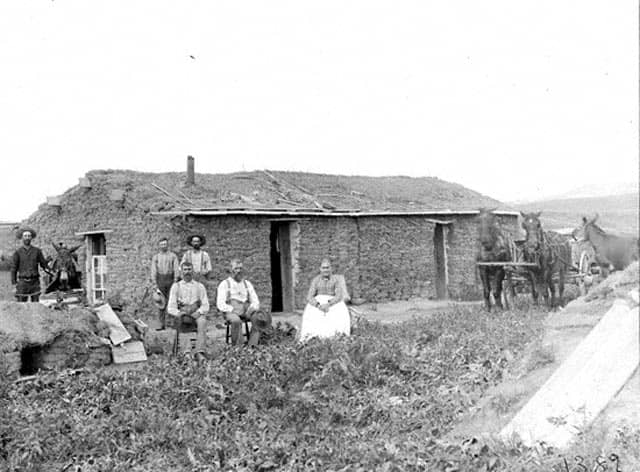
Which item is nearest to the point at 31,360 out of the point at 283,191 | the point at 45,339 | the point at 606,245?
the point at 45,339

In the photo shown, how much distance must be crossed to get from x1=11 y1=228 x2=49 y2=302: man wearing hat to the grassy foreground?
274 cm

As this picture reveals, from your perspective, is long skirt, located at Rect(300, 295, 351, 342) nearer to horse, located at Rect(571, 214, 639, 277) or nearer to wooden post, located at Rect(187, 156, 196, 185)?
wooden post, located at Rect(187, 156, 196, 185)

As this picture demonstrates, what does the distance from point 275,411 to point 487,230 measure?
6910 mm

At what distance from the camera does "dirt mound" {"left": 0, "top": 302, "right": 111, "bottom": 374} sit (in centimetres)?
734

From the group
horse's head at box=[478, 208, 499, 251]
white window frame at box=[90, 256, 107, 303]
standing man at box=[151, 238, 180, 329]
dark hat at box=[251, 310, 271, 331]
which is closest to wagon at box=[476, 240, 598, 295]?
horse's head at box=[478, 208, 499, 251]

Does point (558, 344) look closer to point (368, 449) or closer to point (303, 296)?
point (368, 449)

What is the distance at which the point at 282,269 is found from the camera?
1567cm

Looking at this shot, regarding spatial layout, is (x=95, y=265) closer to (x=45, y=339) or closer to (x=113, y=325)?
(x=113, y=325)

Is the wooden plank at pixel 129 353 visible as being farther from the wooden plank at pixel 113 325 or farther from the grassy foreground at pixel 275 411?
the grassy foreground at pixel 275 411

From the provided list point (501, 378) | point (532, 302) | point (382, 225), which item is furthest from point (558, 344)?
point (382, 225)

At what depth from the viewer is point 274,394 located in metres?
6.27

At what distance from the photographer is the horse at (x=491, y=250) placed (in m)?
11.8

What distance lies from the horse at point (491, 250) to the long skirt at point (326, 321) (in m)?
3.90

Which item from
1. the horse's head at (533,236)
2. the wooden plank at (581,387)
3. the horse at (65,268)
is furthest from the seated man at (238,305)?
the horse at (65,268)
